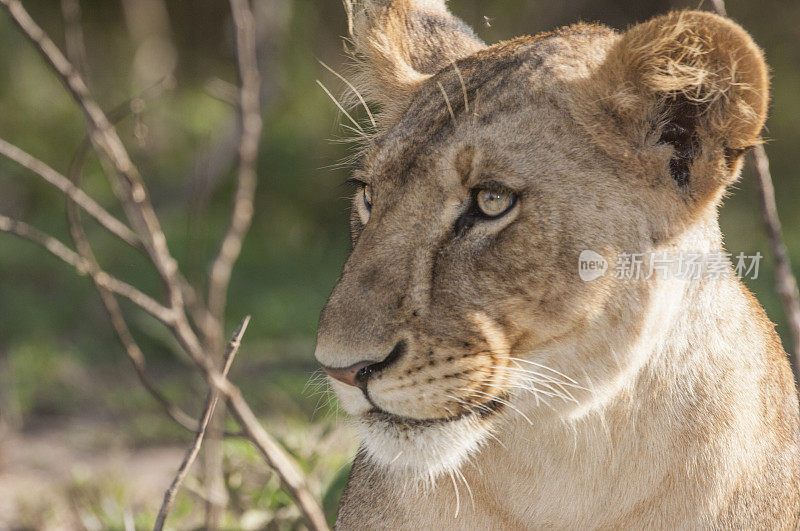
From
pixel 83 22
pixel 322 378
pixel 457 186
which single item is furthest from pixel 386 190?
pixel 83 22

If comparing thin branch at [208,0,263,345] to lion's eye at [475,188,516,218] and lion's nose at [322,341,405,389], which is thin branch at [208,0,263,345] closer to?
lion's nose at [322,341,405,389]

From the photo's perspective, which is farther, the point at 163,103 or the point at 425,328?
the point at 163,103

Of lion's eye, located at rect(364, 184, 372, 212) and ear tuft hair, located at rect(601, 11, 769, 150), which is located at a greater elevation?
ear tuft hair, located at rect(601, 11, 769, 150)

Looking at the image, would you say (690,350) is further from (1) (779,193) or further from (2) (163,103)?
(2) (163,103)

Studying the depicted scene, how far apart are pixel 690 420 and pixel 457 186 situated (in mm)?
761

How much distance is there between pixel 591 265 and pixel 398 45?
42.5 inches

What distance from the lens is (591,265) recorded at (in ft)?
6.59

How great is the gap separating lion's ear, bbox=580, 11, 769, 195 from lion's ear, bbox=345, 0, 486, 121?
0.73m

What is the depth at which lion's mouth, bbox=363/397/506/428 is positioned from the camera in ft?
6.59

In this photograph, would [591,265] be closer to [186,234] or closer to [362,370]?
[362,370]

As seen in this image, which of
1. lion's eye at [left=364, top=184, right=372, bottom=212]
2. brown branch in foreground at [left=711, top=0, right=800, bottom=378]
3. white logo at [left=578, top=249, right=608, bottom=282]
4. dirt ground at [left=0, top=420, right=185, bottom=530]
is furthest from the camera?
dirt ground at [left=0, top=420, right=185, bottom=530]

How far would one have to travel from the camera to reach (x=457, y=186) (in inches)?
81.0

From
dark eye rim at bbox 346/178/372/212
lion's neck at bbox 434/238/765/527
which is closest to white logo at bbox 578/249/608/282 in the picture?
lion's neck at bbox 434/238/765/527

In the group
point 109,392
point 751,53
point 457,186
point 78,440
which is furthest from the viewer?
point 109,392
